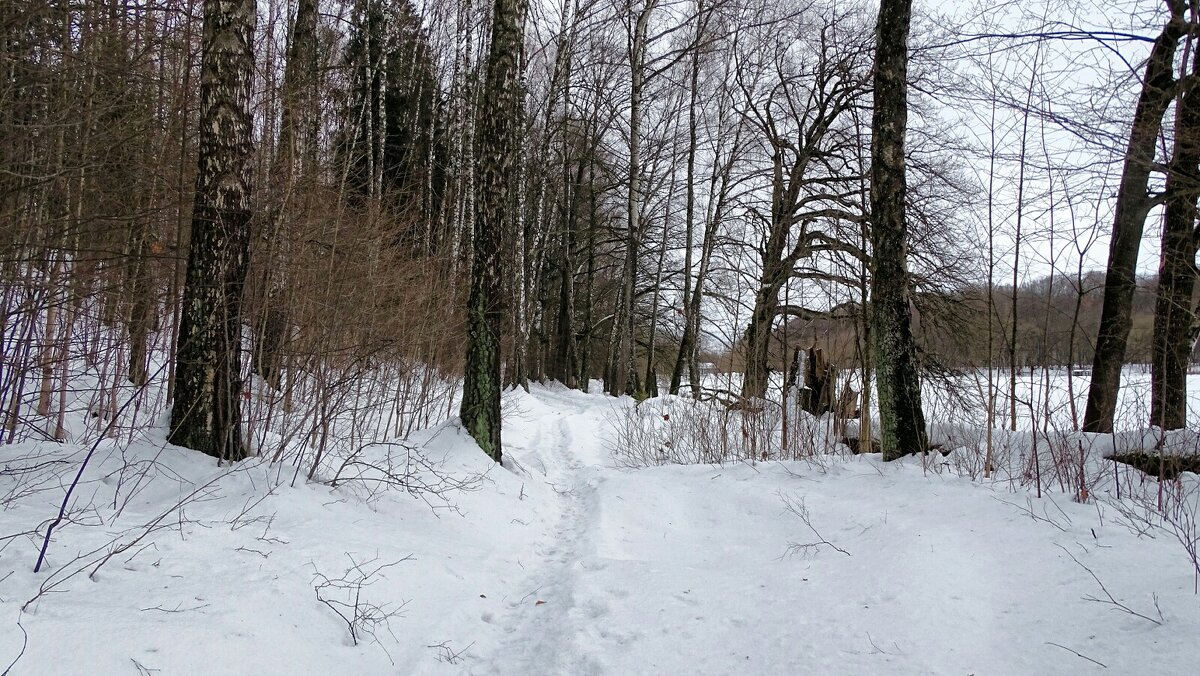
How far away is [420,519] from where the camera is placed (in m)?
4.54

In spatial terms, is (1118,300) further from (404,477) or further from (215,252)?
(215,252)

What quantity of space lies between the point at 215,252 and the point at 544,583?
10.3ft

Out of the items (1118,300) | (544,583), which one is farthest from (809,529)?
(1118,300)

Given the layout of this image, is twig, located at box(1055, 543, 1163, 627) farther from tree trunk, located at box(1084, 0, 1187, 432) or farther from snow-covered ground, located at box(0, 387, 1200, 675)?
tree trunk, located at box(1084, 0, 1187, 432)

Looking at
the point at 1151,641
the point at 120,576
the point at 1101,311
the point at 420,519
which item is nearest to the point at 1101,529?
the point at 1151,641

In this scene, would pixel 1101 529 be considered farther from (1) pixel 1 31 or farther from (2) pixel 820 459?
(1) pixel 1 31

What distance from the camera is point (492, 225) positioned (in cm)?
624

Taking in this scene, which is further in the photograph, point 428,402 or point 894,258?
point 428,402

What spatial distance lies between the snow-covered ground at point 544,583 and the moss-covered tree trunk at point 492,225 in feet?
4.42

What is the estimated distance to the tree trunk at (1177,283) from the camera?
642cm

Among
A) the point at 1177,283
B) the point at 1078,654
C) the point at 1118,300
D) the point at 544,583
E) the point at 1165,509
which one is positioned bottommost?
the point at 544,583

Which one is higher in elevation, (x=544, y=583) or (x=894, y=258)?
(x=894, y=258)

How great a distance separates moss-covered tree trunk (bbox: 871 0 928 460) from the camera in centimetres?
600

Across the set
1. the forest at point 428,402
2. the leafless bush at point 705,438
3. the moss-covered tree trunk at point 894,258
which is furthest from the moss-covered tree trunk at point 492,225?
the moss-covered tree trunk at point 894,258
